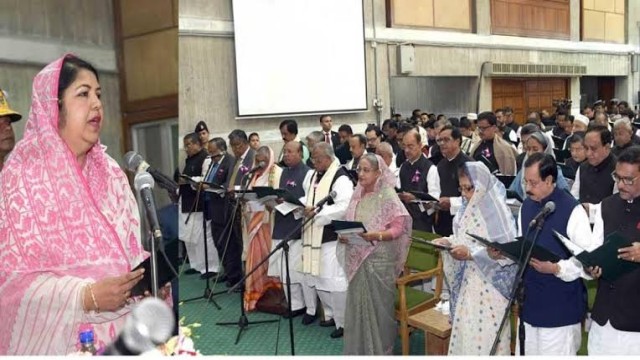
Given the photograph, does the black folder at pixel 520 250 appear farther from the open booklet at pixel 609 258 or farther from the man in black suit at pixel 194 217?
the man in black suit at pixel 194 217

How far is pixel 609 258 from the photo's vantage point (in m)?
1.76

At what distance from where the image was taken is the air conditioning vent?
852 centimetres

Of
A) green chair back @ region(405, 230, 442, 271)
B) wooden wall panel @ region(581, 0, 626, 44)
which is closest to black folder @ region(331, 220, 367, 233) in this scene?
green chair back @ region(405, 230, 442, 271)

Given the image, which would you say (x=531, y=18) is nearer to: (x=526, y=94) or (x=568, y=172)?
(x=526, y=94)

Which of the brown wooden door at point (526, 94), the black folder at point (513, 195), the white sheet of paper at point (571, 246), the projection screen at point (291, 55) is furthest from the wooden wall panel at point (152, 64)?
the brown wooden door at point (526, 94)

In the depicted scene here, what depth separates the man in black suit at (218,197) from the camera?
152 inches

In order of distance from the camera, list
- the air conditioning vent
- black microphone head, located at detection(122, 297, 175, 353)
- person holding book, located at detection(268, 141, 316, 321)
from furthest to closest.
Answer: the air conditioning vent → person holding book, located at detection(268, 141, 316, 321) → black microphone head, located at detection(122, 297, 175, 353)

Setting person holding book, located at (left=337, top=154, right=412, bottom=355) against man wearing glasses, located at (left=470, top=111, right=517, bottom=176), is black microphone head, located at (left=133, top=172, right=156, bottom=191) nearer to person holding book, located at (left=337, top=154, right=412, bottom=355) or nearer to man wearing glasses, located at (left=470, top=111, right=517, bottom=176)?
person holding book, located at (left=337, top=154, right=412, bottom=355)

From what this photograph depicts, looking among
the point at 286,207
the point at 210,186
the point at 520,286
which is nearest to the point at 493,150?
the point at 286,207

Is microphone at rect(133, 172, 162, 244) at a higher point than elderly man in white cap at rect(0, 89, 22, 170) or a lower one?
lower

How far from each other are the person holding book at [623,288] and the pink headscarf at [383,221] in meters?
1.01

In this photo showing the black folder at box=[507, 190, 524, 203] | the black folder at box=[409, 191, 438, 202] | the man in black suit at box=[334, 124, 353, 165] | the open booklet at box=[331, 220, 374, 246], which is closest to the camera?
the open booklet at box=[331, 220, 374, 246]

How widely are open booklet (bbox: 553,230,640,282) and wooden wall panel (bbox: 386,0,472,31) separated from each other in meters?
5.53

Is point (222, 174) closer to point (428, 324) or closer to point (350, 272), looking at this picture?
point (350, 272)
